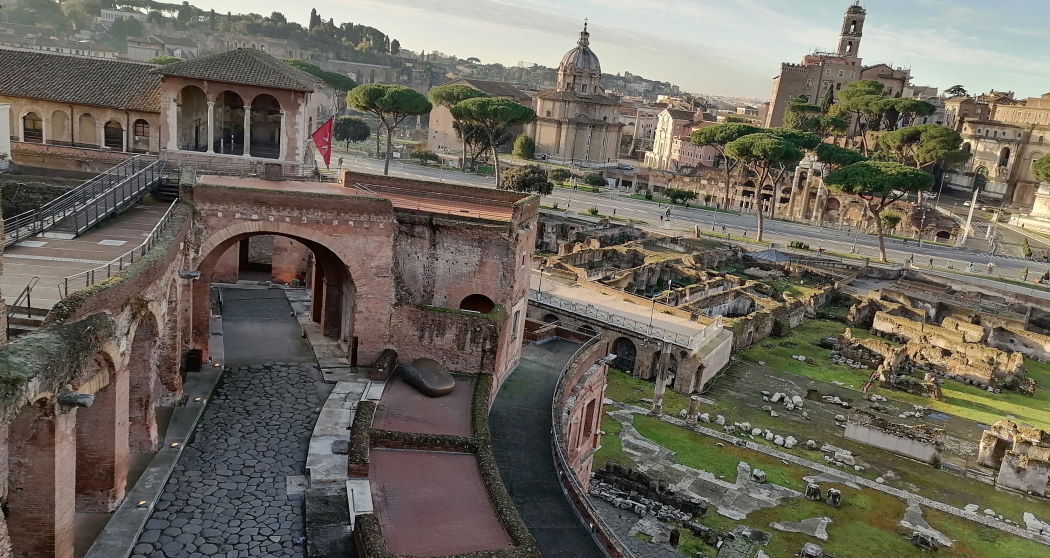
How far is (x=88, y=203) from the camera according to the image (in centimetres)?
2233

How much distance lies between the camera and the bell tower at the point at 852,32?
10856cm

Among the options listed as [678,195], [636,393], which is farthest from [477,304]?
[678,195]

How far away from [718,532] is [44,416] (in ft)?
55.7

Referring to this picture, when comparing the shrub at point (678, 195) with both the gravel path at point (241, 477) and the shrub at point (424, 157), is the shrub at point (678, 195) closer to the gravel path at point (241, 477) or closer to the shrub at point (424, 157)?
the shrub at point (424, 157)

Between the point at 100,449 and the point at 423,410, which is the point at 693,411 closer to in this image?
the point at 423,410

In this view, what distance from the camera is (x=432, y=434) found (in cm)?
1795

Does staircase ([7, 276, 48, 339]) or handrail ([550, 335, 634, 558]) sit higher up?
staircase ([7, 276, 48, 339])

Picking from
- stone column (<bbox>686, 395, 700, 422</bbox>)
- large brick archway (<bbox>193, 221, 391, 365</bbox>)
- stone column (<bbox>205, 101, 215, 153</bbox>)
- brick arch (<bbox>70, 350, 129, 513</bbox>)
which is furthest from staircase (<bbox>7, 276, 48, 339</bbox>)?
stone column (<bbox>686, 395, 700, 422</bbox>)

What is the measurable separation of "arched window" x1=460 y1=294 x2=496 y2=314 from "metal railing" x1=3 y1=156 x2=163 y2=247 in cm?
1067

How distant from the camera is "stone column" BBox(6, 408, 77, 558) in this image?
11898 millimetres

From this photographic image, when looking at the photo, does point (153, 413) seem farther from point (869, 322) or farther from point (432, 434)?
point (869, 322)

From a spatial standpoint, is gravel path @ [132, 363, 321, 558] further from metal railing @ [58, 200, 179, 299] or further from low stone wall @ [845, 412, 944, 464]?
low stone wall @ [845, 412, 944, 464]

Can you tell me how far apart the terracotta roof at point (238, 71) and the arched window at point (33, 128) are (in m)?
5.49

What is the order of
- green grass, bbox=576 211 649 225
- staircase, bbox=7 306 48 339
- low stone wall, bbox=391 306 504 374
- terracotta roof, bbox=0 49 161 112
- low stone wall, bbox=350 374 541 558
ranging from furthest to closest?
green grass, bbox=576 211 649 225 < terracotta roof, bbox=0 49 161 112 < low stone wall, bbox=391 306 504 374 < staircase, bbox=7 306 48 339 < low stone wall, bbox=350 374 541 558
